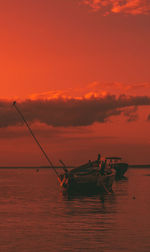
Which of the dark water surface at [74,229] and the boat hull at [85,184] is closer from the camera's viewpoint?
the dark water surface at [74,229]

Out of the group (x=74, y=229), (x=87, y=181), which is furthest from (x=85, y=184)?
(x=74, y=229)

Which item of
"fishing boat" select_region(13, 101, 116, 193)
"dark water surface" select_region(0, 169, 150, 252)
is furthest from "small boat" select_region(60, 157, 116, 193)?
"dark water surface" select_region(0, 169, 150, 252)

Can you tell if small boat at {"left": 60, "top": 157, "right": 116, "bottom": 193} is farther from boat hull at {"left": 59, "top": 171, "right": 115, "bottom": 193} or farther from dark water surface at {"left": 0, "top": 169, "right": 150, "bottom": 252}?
dark water surface at {"left": 0, "top": 169, "right": 150, "bottom": 252}

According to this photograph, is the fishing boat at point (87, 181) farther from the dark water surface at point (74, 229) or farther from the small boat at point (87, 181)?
the dark water surface at point (74, 229)

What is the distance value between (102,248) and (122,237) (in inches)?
136

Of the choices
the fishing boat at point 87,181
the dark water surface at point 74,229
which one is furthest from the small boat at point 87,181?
the dark water surface at point 74,229

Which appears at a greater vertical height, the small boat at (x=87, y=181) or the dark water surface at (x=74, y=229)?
the small boat at (x=87, y=181)

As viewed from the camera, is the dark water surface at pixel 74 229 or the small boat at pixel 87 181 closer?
the dark water surface at pixel 74 229

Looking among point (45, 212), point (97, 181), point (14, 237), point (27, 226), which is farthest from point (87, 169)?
point (14, 237)

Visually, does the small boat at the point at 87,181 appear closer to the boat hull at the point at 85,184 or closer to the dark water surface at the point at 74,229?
the boat hull at the point at 85,184

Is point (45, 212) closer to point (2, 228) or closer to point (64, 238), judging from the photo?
point (2, 228)

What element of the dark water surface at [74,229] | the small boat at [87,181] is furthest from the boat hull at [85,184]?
the dark water surface at [74,229]

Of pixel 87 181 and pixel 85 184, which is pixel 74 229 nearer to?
pixel 85 184

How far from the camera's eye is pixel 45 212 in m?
37.1
